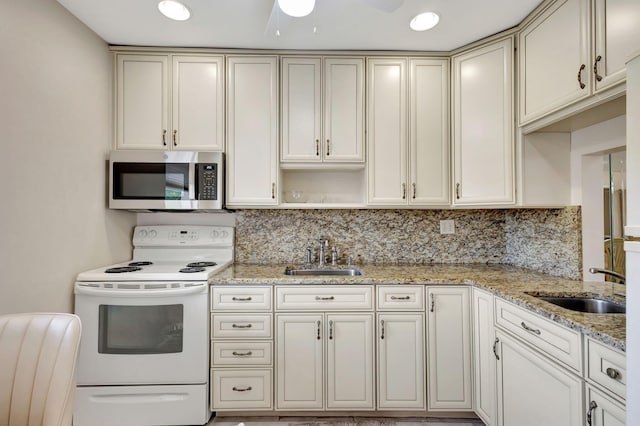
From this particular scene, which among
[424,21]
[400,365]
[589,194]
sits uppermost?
[424,21]

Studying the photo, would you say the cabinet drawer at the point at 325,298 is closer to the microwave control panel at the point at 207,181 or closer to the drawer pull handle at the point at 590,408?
the microwave control panel at the point at 207,181

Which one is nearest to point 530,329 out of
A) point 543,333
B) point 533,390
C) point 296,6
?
point 543,333

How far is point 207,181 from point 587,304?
2327 millimetres

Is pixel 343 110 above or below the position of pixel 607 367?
above

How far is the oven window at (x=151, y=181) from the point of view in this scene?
6.99ft

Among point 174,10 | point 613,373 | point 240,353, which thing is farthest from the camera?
point 240,353

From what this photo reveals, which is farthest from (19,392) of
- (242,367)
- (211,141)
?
(211,141)

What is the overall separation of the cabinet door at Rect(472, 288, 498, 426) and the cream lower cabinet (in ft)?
2.10

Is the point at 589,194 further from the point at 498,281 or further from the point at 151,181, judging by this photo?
the point at 151,181

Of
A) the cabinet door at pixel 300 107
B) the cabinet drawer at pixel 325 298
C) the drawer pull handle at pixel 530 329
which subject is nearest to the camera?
the drawer pull handle at pixel 530 329

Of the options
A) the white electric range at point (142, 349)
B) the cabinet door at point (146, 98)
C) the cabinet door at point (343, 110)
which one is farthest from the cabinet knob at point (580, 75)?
the cabinet door at point (146, 98)

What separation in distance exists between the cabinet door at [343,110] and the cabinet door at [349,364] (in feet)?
3.76

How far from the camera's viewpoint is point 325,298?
195 centimetres

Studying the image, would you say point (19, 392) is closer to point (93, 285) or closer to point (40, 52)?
point (93, 285)
